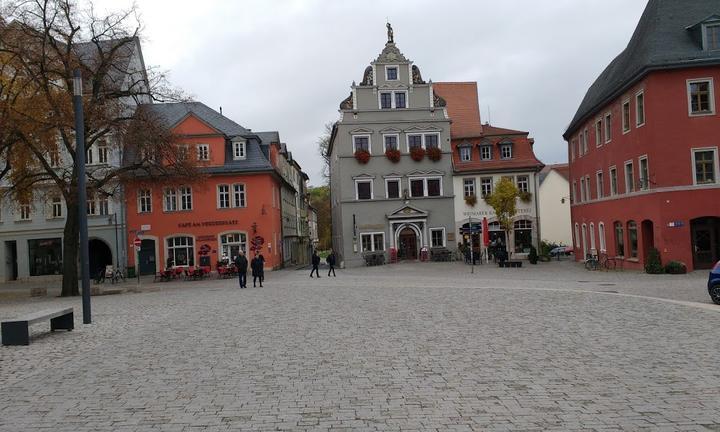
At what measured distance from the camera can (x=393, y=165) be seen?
166 ft

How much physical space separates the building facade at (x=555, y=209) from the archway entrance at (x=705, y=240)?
40.1m

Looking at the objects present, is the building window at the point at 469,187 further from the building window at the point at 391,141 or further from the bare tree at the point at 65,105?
the bare tree at the point at 65,105

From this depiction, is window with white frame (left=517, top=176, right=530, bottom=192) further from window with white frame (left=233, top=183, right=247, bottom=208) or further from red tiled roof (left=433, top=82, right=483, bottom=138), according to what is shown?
window with white frame (left=233, top=183, right=247, bottom=208)

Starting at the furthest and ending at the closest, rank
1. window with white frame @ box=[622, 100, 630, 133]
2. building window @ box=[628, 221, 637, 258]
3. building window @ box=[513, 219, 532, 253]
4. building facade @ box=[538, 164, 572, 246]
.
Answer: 1. building facade @ box=[538, 164, 572, 246]
2. building window @ box=[513, 219, 532, 253]
3. window with white frame @ box=[622, 100, 630, 133]
4. building window @ box=[628, 221, 637, 258]

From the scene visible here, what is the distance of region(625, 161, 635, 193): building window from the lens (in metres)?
33.9

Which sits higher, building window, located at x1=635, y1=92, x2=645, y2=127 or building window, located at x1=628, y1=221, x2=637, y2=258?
building window, located at x1=635, y1=92, x2=645, y2=127

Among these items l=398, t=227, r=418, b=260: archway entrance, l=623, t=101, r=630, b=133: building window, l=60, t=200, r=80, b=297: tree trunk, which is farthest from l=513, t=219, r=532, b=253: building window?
l=60, t=200, r=80, b=297: tree trunk

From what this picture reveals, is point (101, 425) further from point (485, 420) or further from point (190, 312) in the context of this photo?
point (190, 312)

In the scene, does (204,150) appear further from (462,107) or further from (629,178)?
(629,178)

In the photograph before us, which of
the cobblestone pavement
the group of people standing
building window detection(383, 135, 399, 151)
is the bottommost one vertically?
the cobblestone pavement

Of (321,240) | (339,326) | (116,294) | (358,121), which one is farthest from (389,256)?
(321,240)

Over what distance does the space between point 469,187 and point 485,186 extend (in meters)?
1.22

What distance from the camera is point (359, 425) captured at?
6.38m

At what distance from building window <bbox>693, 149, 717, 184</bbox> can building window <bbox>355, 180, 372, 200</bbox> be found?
24720 millimetres
